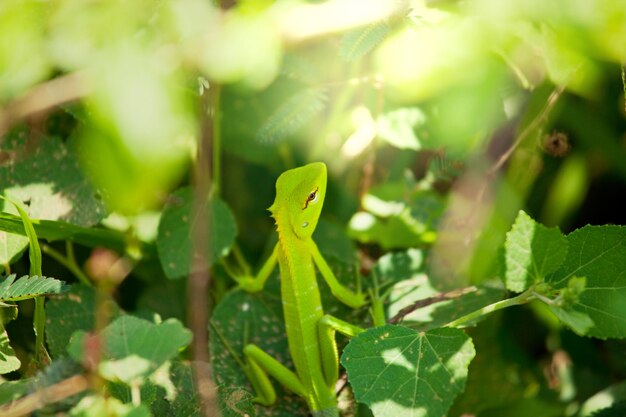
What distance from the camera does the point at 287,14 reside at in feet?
6.93

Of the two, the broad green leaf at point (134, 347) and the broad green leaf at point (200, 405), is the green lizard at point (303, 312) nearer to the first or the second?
the broad green leaf at point (200, 405)

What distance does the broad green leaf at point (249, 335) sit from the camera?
196 centimetres

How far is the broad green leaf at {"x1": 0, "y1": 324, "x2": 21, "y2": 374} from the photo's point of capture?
1.68 meters

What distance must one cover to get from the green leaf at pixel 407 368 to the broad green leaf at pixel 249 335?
1.43 ft

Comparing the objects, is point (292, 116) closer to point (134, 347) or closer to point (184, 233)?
point (184, 233)

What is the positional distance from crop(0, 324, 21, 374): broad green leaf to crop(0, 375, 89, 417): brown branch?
25 cm

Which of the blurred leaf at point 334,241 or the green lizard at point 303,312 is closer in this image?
the green lizard at point 303,312

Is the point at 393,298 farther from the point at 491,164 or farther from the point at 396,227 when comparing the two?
the point at 491,164

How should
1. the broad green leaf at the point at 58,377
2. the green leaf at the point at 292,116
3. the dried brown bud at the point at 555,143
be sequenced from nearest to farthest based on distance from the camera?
1. the broad green leaf at the point at 58,377
2. the green leaf at the point at 292,116
3. the dried brown bud at the point at 555,143

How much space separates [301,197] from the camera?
1.96 meters

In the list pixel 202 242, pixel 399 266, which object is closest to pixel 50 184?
pixel 202 242

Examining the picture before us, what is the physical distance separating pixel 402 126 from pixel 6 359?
1.45m

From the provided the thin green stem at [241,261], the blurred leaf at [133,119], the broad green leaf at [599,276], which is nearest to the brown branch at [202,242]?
the thin green stem at [241,261]

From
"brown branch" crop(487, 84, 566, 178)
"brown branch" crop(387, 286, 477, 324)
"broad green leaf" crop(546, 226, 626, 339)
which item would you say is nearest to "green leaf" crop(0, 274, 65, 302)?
"brown branch" crop(387, 286, 477, 324)
